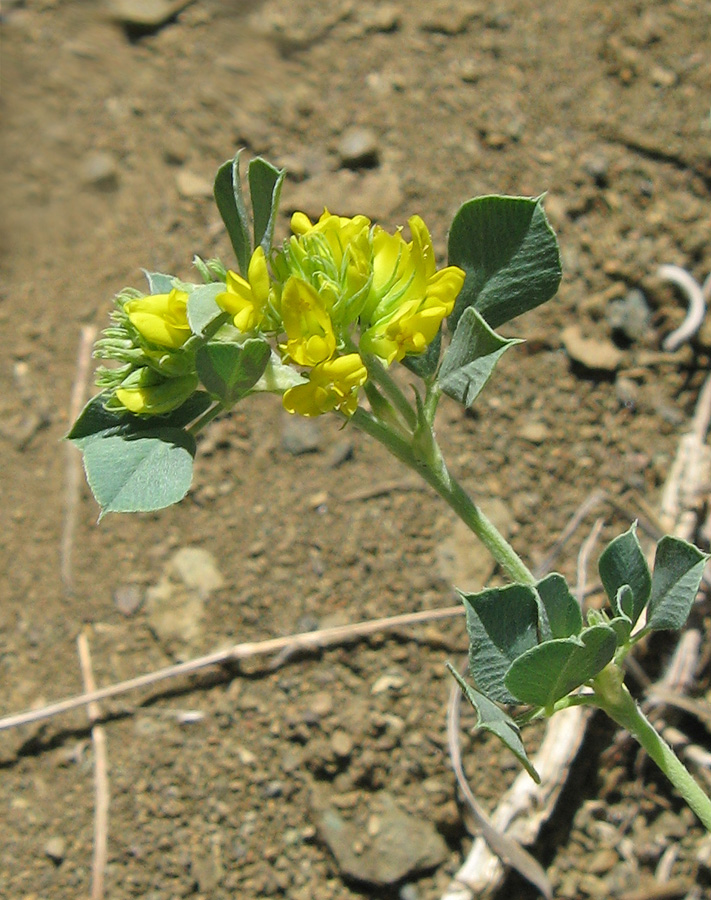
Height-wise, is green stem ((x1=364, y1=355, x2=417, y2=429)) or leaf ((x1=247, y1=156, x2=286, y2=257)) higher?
leaf ((x1=247, y1=156, x2=286, y2=257))

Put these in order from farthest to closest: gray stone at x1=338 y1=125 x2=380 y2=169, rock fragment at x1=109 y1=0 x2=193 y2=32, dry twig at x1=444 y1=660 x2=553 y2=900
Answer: rock fragment at x1=109 y1=0 x2=193 y2=32 < gray stone at x1=338 y1=125 x2=380 y2=169 < dry twig at x1=444 y1=660 x2=553 y2=900

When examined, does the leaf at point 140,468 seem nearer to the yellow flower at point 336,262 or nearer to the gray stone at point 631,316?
the yellow flower at point 336,262

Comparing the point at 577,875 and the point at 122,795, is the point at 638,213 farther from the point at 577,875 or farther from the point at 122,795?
the point at 122,795

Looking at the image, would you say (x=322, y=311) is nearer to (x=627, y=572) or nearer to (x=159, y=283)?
(x=159, y=283)

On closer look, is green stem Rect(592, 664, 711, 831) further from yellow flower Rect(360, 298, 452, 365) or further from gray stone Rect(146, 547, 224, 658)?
gray stone Rect(146, 547, 224, 658)

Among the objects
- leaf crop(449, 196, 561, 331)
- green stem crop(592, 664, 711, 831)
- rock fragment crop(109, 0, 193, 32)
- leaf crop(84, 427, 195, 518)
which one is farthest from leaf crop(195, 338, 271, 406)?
rock fragment crop(109, 0, 193, 32)

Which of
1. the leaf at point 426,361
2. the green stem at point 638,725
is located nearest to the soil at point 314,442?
the green stem at point 638,725
